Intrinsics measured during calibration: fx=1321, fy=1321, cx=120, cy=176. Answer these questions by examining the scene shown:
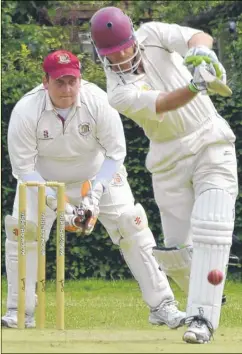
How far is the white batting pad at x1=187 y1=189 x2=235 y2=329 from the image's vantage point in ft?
20.3

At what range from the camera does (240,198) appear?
10867 millimetres

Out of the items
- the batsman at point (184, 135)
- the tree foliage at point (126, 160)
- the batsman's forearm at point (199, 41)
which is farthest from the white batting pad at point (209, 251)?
the tree foliage at point (126, 160)

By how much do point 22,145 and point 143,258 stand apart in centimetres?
97

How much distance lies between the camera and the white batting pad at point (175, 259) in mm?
6828

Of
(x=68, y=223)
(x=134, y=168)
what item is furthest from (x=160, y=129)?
(x=134, y=168)

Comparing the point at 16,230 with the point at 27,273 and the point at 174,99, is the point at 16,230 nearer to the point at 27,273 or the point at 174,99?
the point at 27,273

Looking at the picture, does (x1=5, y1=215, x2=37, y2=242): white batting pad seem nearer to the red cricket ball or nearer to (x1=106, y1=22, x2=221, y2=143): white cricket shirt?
(x1=106, y1=22, x2=221, y2=143): white cricket shirt

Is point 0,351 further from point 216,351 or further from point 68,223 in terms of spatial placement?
point 68,223

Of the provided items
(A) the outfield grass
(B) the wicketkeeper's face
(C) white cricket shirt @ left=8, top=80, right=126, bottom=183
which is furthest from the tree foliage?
(B) the wicketkeeper's face

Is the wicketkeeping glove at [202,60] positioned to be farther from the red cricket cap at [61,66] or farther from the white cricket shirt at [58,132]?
the white cricket shirt at [58,132]

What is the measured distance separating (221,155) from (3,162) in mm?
4654

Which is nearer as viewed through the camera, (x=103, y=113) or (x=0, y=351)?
(x=0, y=351)

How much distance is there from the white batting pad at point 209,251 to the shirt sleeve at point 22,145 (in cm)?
159

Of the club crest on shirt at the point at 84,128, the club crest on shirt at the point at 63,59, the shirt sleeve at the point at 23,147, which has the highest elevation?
the club crest on shirt at the point at 63,59
